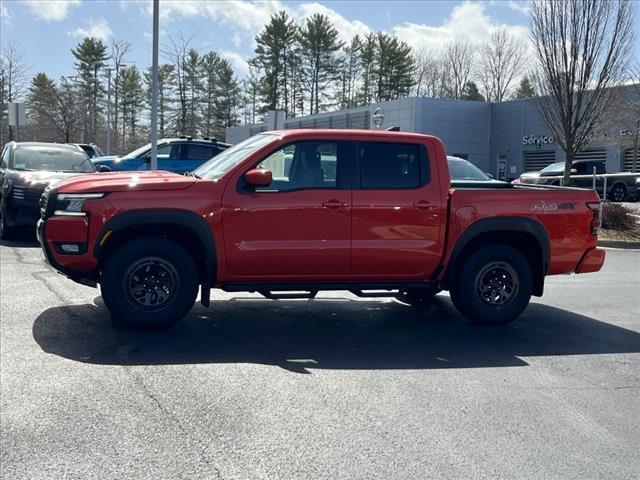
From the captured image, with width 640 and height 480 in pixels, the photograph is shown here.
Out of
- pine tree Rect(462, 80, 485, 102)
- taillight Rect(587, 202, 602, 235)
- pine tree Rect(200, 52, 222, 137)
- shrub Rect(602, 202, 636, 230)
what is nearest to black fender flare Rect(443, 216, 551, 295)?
taillight Rect(587, 202, 602, 235)

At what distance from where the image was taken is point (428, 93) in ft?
240

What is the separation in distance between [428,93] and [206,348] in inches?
2767

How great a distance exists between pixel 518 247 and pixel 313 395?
352 centimetres

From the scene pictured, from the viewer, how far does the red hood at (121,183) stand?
6242 mm

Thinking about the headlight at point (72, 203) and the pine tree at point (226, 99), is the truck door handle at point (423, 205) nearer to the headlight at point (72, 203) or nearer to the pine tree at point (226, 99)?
the headlight at point (72, 203)

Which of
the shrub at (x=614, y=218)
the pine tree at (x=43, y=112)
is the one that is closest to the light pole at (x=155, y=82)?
the shrub at (x=614, y=218)

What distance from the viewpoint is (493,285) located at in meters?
7.20

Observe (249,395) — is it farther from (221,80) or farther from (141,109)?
(141,109)

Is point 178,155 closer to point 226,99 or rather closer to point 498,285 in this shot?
point 498,285

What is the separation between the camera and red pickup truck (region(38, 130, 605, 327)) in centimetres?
628

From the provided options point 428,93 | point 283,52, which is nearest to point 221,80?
point 283,52

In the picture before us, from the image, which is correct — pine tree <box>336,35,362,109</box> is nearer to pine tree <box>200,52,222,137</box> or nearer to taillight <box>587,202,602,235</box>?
pine tree <box>200,52,222,137</box>

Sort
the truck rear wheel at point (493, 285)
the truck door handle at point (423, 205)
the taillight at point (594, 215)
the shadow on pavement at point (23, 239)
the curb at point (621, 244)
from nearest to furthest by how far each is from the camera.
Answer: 1. the truck door handle at point (423, 205)
2. the truck rear wheel at point (493, 285)
3. the taillight at point (594, 215)
4. the shadow on pavement at point (23, 239)
5. the curb at point (621, 244)

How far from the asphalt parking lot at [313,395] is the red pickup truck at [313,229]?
0.47 m
